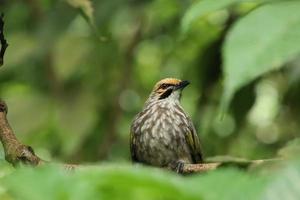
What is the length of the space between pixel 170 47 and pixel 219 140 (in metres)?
1.47

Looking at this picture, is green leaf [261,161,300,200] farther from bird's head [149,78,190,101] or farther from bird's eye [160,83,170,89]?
bird's eye [160,83,170,89]

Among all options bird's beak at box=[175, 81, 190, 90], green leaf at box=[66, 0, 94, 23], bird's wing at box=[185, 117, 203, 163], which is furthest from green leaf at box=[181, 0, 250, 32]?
bird's beak at box=[175, 81, 190, 90]

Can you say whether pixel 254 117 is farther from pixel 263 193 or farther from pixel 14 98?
pixel 263 193

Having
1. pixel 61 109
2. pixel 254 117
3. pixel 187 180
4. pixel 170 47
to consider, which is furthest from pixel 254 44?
pixel 170 47

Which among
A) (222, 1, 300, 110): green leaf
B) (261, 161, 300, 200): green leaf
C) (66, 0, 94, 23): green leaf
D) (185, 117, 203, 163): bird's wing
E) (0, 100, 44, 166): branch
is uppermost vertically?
(66, 0, 94, 23): green leaf

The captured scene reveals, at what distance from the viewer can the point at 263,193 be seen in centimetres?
84

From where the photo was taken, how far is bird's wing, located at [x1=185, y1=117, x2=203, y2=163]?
4699 mm

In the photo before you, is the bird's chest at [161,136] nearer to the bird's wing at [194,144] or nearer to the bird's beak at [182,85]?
the bird's wing at [194,144]

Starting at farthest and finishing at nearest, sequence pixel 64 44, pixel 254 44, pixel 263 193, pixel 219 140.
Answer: pixel 219 140, pixel 64 44, pixel 254 44, pixel 263 193

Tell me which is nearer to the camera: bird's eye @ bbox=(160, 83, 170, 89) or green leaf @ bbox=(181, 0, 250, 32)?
green leaf @ bbox=(181, 0, 250, 32)

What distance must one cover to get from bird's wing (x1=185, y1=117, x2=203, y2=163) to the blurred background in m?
0.06

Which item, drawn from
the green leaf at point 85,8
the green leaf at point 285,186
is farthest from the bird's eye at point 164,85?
the green leaf at point 285,186

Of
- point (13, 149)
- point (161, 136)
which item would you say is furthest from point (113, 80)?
point (13, 149)

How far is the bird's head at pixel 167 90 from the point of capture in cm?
534
